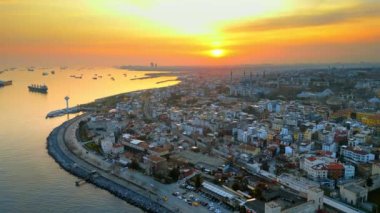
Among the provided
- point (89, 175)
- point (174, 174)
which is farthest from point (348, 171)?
point (89, 175)

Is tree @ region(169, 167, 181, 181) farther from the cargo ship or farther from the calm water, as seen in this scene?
the cargo ship

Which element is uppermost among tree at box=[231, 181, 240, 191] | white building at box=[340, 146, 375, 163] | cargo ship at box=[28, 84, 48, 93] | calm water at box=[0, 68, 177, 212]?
cargo ship at box=[28, 84, 48, 93]

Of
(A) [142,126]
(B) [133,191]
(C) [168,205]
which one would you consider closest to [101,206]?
(B) [133,191]

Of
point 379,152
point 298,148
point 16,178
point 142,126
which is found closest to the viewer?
point 16,178

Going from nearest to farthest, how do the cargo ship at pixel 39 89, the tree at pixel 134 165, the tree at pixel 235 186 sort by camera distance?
the tree at pixel 235 186 → the tree at pixel 134 165 → the cargo ship at pixel 39 89

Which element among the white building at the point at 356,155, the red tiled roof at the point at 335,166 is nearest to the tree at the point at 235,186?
the red tiled roof at the point at 335,166

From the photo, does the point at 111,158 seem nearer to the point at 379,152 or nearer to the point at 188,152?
the point at 188,152

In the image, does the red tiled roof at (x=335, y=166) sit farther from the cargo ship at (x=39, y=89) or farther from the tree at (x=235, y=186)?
the cargo ship at (x=39, y=89)

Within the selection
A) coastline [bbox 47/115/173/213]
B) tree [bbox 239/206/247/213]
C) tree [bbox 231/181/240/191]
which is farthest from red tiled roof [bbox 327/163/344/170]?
coastline [bbox 47/115/173/213]
